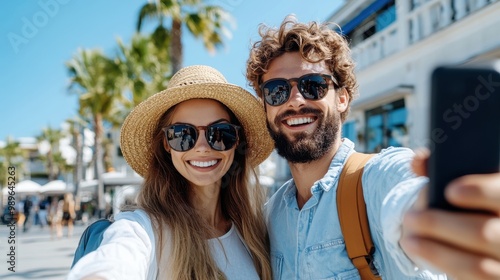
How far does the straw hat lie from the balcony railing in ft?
22.7

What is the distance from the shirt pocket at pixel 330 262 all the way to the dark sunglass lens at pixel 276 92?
78cm

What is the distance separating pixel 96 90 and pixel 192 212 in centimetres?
2074

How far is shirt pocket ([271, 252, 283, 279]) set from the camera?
2.07m

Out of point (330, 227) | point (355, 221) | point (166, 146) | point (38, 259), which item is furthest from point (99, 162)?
point (355, 221)

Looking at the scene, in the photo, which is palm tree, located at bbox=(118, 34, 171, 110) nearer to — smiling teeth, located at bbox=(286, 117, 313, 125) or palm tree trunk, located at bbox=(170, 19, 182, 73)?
palm tree trunk, located at bbox=(170, 19, 182, 73)

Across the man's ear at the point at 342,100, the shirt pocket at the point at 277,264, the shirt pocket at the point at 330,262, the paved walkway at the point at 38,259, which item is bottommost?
the paved walkway at the point at 38,259

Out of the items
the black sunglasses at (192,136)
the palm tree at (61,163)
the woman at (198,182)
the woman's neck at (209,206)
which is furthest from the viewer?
the palm tree at (61,163)

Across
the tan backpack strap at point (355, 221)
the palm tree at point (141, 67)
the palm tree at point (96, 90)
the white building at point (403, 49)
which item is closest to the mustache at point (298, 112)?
the tan backpack strap at point (355, 221)

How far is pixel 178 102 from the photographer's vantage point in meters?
2.35

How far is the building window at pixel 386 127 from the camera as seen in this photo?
10828 millimetres

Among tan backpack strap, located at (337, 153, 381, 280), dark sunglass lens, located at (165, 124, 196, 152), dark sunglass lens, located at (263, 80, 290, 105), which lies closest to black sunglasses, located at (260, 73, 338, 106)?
dark sunglass lens, located at (263, 80, 290, 105)

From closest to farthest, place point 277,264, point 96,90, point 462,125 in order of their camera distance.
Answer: point 462,125, point 277,264, point 96,90

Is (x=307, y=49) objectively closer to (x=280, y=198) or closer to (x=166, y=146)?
(x=280, y=198)

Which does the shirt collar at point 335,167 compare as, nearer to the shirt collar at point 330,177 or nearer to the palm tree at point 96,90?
the shirt collar at point 330,177
